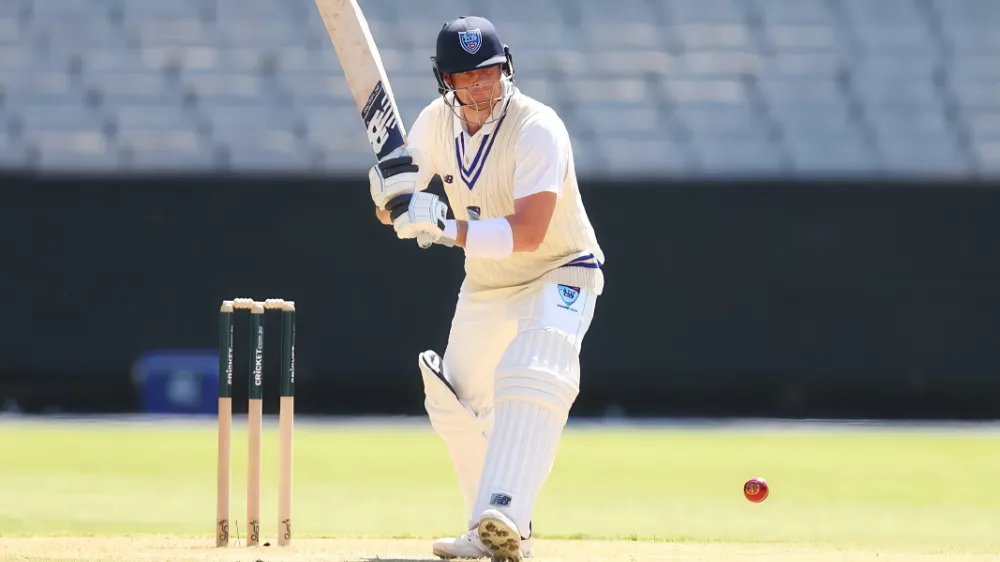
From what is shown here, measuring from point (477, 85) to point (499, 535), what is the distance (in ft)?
4.62

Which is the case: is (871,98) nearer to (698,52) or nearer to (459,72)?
(698,52)

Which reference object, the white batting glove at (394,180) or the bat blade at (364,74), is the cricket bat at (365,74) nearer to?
the bat blade at (364,74)

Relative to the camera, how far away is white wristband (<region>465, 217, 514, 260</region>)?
4.77 meters

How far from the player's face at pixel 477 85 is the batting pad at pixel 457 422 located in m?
0.85

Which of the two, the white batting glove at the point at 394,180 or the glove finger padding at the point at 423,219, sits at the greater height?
the white batting glove at the point at 394,180

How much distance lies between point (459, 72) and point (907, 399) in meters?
9.08

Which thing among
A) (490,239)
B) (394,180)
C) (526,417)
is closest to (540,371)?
(526,417)

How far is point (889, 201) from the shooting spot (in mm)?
12914

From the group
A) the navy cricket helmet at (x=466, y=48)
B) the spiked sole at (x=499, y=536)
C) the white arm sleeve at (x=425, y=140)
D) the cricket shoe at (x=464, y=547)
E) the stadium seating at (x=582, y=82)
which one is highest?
the stadium seating at (x=582, y=82)

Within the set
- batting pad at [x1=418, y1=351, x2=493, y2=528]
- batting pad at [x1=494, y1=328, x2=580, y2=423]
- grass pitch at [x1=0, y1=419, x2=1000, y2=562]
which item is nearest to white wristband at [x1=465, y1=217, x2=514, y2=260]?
batting pad at [x1=494, y1=328, x2=580, y2=423]

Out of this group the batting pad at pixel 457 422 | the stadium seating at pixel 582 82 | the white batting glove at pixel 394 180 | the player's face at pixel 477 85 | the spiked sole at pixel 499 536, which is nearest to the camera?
the spiked sole at pixel 499 536

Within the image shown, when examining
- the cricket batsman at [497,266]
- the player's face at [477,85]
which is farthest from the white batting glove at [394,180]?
the player's face at [477,85]

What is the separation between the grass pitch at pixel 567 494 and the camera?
5.66 metres

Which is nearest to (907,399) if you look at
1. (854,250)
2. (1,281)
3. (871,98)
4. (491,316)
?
(854,250)
